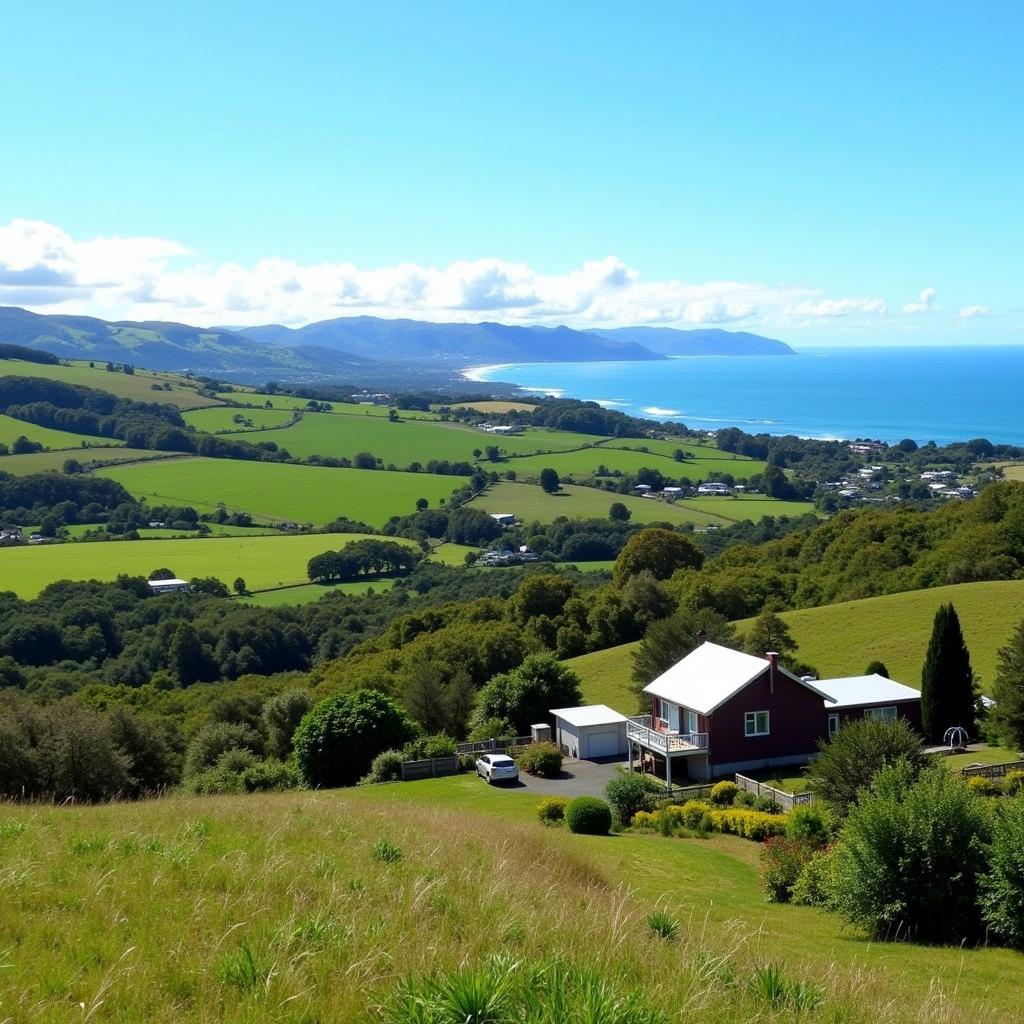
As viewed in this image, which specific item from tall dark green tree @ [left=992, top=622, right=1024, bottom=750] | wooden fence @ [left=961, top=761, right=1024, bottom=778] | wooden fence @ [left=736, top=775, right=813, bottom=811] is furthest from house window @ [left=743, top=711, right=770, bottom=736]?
tall dark green tree @ [left=992, top=622, right=1024, bottom=750]

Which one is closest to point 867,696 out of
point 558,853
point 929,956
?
point 929,956

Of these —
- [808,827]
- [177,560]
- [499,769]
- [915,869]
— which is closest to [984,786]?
[808,827]

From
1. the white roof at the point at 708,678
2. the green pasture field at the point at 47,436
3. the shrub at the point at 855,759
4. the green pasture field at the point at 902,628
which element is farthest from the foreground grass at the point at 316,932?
the green pasture field at the point at 47,436

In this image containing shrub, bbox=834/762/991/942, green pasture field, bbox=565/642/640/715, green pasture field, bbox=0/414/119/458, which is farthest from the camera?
green pasture field, bbox=0/414/119/458

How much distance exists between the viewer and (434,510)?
119 meters

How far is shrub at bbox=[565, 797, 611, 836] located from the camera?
2416 centimetres

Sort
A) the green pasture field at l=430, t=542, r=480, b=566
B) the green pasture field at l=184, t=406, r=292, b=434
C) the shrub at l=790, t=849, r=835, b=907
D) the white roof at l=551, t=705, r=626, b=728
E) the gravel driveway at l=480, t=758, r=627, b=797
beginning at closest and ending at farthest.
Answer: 1. the shrub at l=790, t=849, r=835, b=907
2. the gravel driveway at l=480, t=758, r=627, b=797
3. the white roof at l=551, t=705, r=626, b=728
4. the green pasture field at l=430, t=542, r=480, b=566
5. the green pasture field at l=184, t=406, r=292, b=434

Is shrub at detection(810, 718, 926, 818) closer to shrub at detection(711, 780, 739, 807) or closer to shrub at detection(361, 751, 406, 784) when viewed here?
shrub at detection(711, 780, 739, 807)

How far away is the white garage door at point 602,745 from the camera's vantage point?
3591cm

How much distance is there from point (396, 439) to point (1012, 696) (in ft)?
462

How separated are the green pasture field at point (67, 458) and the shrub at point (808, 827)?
12476 cm

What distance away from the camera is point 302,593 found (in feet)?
283

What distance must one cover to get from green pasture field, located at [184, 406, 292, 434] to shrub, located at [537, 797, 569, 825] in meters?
145

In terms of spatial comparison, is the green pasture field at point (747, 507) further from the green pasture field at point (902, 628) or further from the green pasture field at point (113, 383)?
the green pasture field at point (113, 383)
